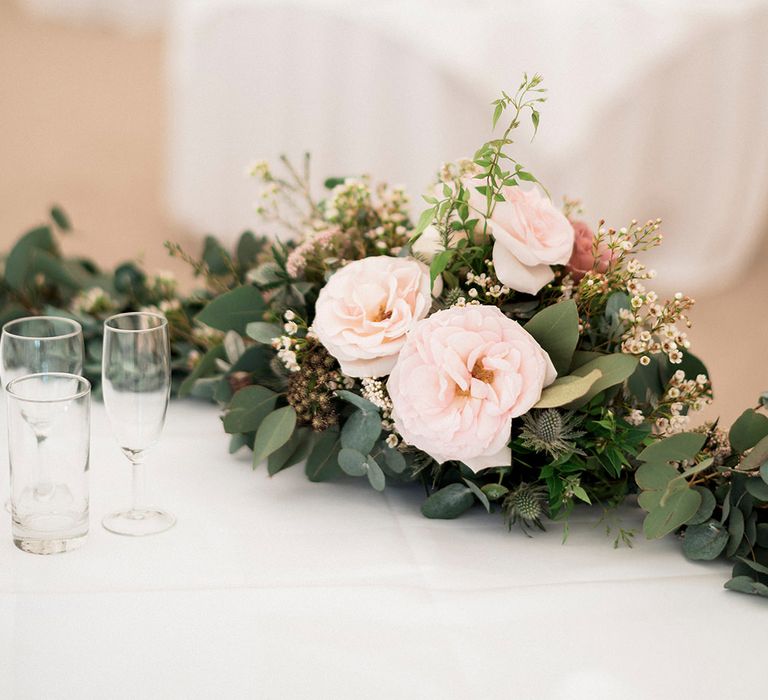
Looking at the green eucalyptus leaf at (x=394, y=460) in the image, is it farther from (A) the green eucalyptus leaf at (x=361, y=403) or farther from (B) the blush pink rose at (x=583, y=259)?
(B) the blush pink rose at (x=583, y=259)

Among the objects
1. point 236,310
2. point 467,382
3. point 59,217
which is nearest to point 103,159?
point 59,217

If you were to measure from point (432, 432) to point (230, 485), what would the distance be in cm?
31

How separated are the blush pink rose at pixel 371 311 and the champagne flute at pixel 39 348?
282 mm

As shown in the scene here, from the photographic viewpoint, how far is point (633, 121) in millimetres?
3369

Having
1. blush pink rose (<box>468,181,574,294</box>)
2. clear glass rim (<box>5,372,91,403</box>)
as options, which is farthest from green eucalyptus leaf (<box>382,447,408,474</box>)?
clear glass rim (<box>5,372,91,403</box>)

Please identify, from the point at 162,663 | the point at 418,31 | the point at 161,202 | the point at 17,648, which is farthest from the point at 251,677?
the point at 161,202

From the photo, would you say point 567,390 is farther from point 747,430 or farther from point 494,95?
point 494,95

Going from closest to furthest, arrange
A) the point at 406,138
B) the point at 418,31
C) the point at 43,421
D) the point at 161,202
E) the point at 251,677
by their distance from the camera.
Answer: the point at 251,677 → the point at 43,421 → the point at 418,31 → the point at 406,138 → the point at 161,202

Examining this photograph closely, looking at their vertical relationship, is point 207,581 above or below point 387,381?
below

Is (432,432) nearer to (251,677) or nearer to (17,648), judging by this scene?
(251,677)

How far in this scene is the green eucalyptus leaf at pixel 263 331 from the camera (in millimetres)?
1179

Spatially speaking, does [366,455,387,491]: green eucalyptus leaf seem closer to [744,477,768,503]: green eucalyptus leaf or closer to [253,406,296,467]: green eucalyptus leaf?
[253,406,296,467]: green eucalyptus leaf

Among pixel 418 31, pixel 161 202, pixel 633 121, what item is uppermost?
pixel 418 31

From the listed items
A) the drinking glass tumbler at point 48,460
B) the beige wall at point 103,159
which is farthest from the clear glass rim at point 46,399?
the beige wall at point 103,159
